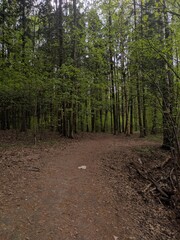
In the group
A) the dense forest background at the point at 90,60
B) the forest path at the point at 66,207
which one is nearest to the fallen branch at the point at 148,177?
the forest path at the point at 66,207

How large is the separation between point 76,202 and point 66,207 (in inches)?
15.2

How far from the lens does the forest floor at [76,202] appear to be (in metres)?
4.06

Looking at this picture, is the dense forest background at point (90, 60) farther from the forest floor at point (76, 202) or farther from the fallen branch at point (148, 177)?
the forest floor at point (76, 202)

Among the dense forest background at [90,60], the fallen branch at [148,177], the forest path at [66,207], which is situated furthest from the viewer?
the fallen branch at [148,177]

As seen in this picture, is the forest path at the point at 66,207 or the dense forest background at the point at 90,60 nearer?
the forest path at the point at 66,207

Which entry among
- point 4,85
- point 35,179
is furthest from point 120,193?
point 4,85

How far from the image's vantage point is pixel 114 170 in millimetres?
8078

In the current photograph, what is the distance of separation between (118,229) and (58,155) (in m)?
5.45

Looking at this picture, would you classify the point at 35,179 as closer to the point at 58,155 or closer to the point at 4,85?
the point at 58,155

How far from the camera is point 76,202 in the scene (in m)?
5.11

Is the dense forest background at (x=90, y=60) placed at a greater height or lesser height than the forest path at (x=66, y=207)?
greater

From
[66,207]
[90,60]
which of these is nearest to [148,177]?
[66,207]

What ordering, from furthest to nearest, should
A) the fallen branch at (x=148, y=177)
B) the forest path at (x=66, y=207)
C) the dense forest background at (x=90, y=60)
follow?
the fallen branch at (x=148, y=177)
the dense forest background at (x=90, y=60)
the forest path at (x=66, y=207)

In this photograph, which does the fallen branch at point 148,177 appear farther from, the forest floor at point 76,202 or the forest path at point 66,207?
the forest path at point 66,207
